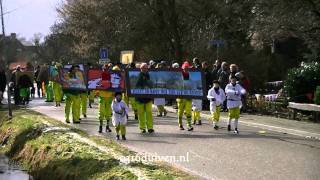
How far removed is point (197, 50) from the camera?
3231cm

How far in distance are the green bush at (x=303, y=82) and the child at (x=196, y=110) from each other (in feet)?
14.6

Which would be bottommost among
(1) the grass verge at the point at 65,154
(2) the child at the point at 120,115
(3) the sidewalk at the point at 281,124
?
(1) the grass verge at the point at 65,154

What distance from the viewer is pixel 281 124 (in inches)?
742

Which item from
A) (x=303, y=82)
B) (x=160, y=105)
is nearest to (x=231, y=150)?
(x=160, y=105)

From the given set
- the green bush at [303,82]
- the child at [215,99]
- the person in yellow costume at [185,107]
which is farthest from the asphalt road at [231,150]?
the green bush at [303,82]

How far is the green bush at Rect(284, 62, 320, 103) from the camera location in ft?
71.9

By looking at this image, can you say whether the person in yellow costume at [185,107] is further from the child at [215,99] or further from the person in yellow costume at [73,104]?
the person in yellow costume at [73,104]

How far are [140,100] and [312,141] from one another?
4.81 m

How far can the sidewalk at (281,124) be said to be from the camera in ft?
55.5

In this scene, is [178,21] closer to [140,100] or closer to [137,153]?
[140,100]

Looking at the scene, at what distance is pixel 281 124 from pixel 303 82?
12.1ft

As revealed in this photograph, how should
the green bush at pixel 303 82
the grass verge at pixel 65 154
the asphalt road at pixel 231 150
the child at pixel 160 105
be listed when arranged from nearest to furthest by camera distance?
1. the grass verge at pixel 65 154
2. the asphalt road at pixel 231 150
3. the child at pixel 160 105
4. the green bush at pixel 303 82

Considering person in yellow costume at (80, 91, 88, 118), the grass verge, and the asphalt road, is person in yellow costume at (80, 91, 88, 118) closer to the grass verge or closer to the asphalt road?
the grass verge

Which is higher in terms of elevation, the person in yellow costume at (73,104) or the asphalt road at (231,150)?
the person in yellow costume at (73,104)
